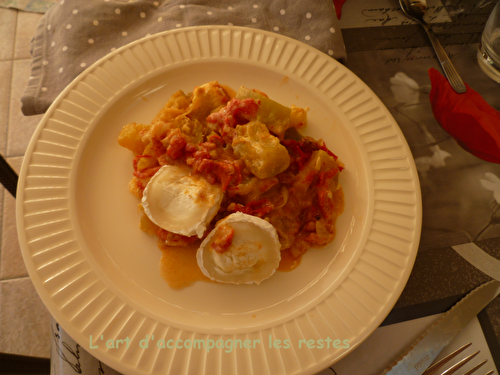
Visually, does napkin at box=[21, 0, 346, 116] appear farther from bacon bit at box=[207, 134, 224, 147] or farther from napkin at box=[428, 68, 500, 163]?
bacon bit at box=[207, 134, 224, 147]

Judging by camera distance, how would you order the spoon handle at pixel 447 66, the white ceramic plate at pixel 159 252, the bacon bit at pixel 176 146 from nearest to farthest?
the white ceramic plate at pixel 159 252 → the bacon bit at pixel 176 146 → the spoon handle at pixel 447 66

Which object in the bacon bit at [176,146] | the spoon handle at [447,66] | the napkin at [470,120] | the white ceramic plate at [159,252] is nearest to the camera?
the white ceramic plate at [159,252]

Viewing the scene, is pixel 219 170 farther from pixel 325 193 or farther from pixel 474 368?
pixel 474 368

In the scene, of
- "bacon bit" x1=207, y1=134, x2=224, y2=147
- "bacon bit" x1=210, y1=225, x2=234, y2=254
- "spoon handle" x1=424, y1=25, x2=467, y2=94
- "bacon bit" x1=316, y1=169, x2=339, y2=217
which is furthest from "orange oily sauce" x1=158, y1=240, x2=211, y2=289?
"spoon handle" x1=424, y1=25, x2=467, y2=94

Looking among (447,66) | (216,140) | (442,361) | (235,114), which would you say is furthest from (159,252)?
(447,66)

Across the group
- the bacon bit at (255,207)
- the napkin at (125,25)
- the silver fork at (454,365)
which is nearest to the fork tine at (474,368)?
the silver fork at (454,365)

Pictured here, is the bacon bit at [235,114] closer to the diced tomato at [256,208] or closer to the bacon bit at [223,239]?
the diced tomato at [256,208]
